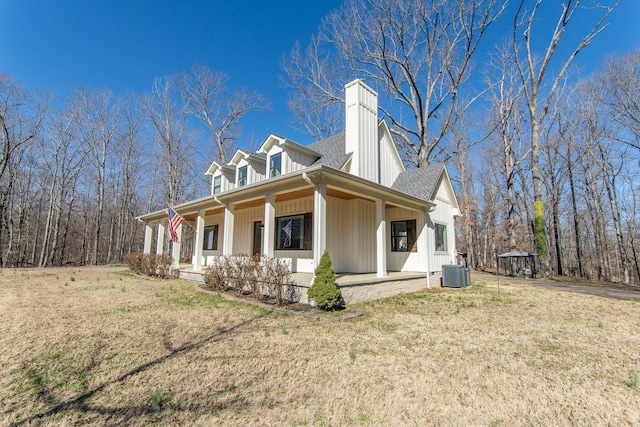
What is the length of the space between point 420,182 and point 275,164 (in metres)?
5.71

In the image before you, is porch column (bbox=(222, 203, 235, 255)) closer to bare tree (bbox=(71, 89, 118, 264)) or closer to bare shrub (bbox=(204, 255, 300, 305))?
bare shrub (bbox=(204, 255, 300, 305))

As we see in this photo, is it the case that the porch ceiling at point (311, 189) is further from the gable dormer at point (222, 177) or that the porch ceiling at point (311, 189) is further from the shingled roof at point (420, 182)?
the gable dormer at point (222, 177)

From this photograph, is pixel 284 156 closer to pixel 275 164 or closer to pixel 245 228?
pixel 275 164

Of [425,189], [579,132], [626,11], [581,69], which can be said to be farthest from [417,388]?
[579,132]

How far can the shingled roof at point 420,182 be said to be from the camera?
1069cm

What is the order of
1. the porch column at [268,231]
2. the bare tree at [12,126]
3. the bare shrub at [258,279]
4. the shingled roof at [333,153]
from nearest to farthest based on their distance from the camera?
the bare shrub at [258,279], the porch column at [268,231], the shingled roof at [333,153], the bare tree at [12,126]

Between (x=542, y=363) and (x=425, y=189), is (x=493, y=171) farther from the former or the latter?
(x=542, y=363)

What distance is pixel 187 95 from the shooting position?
22.9 metres

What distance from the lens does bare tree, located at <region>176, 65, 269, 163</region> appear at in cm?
2295

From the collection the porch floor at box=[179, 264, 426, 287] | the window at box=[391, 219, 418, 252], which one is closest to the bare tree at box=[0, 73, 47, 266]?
the porch floor at box=[179, 264, 426, 287]

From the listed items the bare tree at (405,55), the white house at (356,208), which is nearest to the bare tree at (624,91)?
the bare tree at (405,55)

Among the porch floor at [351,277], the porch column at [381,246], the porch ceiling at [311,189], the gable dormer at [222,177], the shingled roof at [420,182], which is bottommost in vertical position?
the porch floor at [351,277]

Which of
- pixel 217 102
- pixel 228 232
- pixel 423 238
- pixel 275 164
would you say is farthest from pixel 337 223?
pixel 217 102

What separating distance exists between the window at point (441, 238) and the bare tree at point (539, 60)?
23.8 ft
